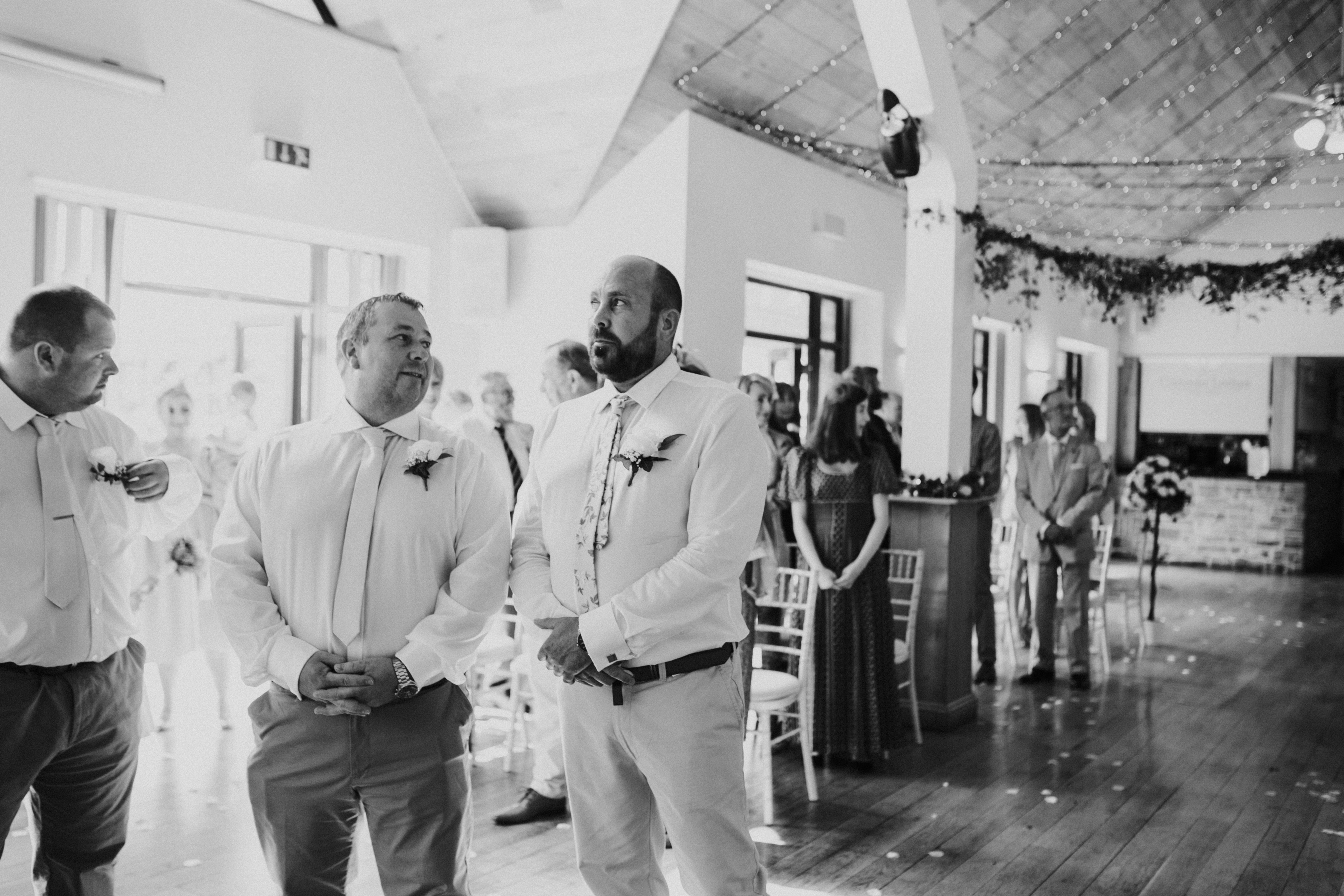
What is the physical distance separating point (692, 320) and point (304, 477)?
5616 millimetres

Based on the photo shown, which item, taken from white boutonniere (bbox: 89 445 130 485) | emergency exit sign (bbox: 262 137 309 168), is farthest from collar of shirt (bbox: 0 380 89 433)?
emergency exit sign (bbox: 262 137 309 168)

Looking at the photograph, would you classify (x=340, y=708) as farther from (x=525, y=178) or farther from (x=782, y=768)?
(x=525, y=178)

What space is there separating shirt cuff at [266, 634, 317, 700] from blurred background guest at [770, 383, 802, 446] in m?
3.56

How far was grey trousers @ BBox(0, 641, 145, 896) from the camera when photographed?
232 centimetres

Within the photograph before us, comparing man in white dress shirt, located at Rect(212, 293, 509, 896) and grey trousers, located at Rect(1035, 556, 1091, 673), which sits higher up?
man in white dress shirt, located at Rect(212, 293, 509, 896)

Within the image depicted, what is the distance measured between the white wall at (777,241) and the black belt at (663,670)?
4.56 meters

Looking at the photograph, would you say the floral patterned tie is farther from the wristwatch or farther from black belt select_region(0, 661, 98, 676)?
black belt select_region(0, 661, 98, 676)

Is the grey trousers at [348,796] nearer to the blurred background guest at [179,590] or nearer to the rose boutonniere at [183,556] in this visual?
the blurred background guest at [179,590]

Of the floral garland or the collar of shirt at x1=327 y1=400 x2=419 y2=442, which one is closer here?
the collar of shirt at x1=327 y1=400 x2=419 y2=442

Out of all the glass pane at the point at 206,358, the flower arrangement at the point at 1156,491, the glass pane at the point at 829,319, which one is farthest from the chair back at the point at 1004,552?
the glass pane at the point at 206,358

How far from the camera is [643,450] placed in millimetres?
2307

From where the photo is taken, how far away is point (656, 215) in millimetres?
7691

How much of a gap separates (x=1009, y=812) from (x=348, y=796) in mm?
2958

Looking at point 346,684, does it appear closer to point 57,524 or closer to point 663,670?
point 663,670
